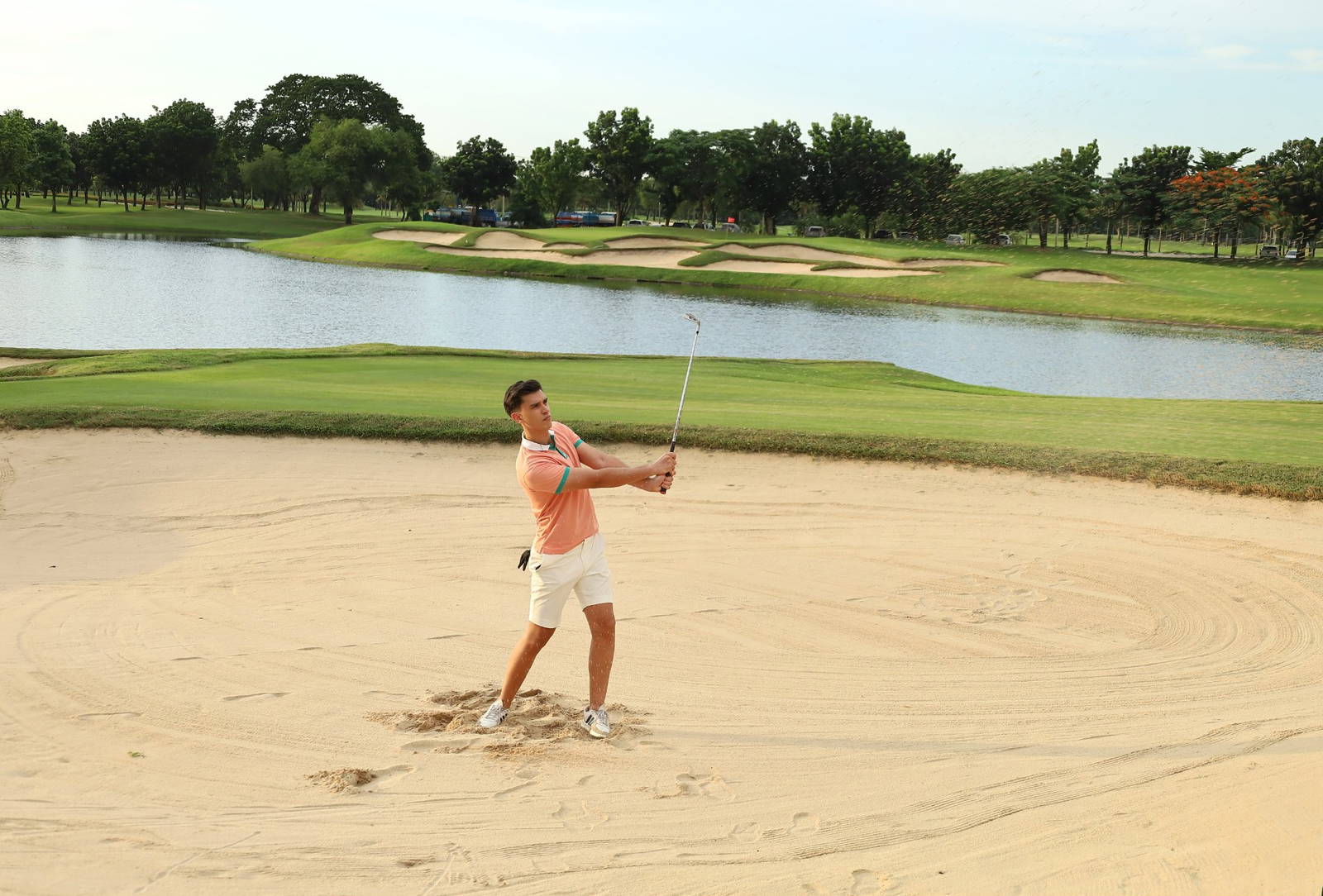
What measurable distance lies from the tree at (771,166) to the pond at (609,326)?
148ft

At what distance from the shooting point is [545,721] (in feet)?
22.1

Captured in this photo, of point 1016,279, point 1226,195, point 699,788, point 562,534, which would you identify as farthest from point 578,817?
point 1226,195

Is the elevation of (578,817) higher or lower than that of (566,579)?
lower

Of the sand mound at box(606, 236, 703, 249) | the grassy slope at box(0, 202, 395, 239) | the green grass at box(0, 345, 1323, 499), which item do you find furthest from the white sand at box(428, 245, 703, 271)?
the green grass at box(0, 345, 1323, 499)

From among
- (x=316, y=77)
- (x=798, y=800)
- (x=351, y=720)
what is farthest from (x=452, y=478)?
(x=316, y=77)

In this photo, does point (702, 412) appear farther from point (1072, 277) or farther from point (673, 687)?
point (1072, 277)

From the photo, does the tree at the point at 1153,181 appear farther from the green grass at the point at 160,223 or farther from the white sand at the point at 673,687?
the white sand at the point at 673,687

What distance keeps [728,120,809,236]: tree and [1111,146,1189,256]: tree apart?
27.5 m

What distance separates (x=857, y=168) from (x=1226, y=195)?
106ft

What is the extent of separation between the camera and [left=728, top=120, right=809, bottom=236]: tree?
325 ft

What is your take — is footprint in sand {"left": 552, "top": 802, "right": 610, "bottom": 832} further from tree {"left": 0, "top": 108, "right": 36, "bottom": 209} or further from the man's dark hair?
tree {"left": 0, "top": 108, "right": 36, "bottom": 209}

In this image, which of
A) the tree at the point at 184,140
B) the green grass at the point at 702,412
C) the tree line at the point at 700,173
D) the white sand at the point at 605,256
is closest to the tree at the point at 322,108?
the tree line at the point at 700,173

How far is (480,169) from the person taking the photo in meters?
110

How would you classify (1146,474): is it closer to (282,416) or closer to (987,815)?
(987,815)
